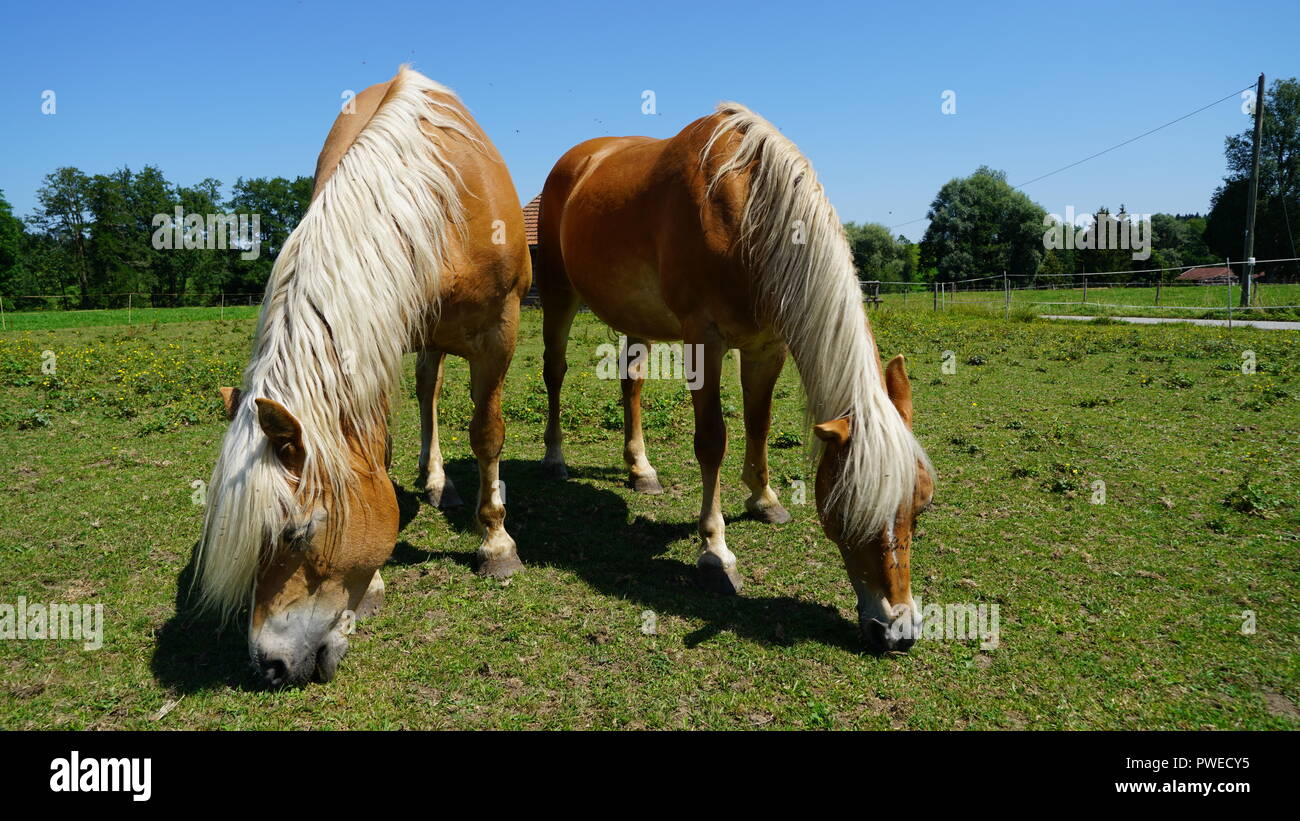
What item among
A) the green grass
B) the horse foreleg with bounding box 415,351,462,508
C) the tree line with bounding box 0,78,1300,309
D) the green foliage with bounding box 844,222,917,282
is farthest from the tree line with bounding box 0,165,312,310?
the horse foreleg with bounding box 415,351,462,508

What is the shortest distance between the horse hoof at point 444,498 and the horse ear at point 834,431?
341 cm

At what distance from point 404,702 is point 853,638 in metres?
2.19

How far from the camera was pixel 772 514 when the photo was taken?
523 centimetres

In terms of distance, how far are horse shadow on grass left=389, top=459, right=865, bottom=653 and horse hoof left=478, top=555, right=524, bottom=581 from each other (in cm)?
9

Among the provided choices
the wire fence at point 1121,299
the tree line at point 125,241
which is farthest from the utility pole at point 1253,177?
the tree line at point 125,241

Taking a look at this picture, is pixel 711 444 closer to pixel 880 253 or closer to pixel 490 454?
pixel 490 454

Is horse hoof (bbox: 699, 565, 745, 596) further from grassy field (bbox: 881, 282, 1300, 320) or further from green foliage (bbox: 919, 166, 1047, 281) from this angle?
green foliage (bbox: 919, 166, 1047, 281)

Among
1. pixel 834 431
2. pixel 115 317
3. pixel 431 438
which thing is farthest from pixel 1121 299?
pixel 115 317

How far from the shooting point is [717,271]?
13.1 ft

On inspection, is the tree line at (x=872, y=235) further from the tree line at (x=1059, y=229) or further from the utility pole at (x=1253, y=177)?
the utility pole at (x=1253, y=177)

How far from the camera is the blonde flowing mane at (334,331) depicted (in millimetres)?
2588

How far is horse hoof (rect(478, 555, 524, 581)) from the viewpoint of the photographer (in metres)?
4.27

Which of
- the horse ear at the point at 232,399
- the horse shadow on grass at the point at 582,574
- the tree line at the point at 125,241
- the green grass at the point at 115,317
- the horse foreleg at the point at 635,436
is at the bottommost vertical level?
the horse shadow on grass at the point at 582,574

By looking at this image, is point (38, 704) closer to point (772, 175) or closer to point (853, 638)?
point (853, 638)
